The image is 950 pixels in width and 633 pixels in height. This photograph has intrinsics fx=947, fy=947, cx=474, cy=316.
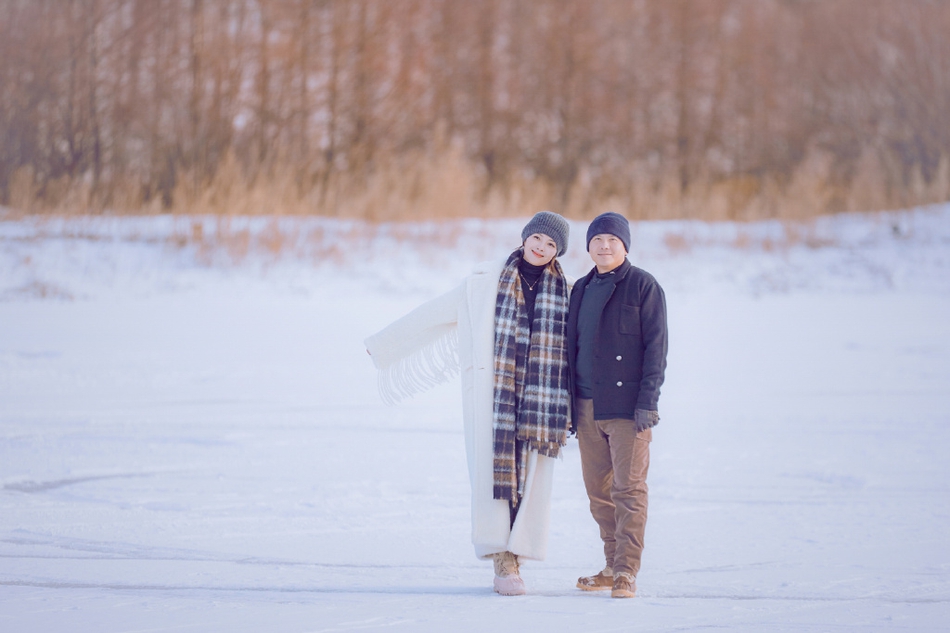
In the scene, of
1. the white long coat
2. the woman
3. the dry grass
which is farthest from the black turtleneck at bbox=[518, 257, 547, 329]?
the dry grass

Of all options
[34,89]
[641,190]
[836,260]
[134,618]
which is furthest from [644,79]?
[134,618]

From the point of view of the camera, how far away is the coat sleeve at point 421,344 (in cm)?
394

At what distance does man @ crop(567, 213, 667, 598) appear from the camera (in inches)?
137

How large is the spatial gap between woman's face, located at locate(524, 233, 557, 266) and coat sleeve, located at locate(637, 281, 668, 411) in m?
0.44

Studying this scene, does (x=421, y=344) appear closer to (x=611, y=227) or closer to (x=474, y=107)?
(x=611, y=227)

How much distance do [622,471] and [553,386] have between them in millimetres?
419

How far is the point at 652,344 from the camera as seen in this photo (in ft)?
11.5

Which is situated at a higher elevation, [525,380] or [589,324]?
[589,324]

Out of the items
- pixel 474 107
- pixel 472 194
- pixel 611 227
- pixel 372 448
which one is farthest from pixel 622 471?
pixel 474 107

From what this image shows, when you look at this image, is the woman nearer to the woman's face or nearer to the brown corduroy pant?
the woman's face

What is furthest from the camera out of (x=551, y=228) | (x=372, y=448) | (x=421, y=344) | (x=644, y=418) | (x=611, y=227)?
(x=372, y=448)

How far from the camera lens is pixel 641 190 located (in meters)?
17.8

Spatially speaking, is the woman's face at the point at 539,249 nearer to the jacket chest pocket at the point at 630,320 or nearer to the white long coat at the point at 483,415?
the white long coat at the point at 483,415

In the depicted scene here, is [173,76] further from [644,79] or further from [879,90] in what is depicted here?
[879,90]
